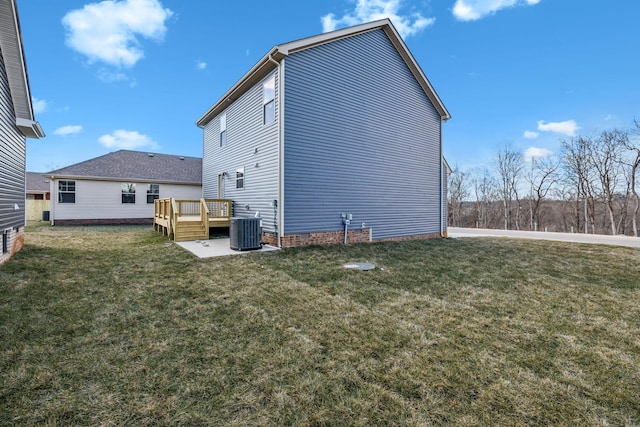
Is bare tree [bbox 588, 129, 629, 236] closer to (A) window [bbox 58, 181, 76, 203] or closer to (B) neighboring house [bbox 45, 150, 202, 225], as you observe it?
(B) neighboring house [bbox 45, 150, 202, 225]

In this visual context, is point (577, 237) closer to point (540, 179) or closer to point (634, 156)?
point (634, 156)

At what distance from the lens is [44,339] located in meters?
3.21

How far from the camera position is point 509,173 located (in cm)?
3123

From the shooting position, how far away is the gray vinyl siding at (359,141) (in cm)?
885

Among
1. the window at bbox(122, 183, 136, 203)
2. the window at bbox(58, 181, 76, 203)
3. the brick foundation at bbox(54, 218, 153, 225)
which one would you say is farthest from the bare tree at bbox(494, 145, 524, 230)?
the window at bbox(58, 181, 76, 203)

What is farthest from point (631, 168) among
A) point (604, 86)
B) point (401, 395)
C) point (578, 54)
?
point (401, 395)

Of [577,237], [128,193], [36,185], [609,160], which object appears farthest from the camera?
[36,185]

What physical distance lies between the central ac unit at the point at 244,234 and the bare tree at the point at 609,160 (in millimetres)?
30052

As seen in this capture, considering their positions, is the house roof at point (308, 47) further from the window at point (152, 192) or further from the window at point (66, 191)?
the window at point (66, 191)

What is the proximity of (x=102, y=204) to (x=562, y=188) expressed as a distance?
39.1m

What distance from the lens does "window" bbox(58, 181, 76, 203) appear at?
1633 cm

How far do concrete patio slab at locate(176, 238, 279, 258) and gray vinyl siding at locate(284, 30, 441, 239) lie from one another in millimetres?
1517

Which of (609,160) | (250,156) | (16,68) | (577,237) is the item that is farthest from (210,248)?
(609,160)

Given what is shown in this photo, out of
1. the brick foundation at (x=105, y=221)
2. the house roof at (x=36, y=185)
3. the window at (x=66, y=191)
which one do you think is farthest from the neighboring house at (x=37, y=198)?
the brick foundation at (x=105, y=221)
